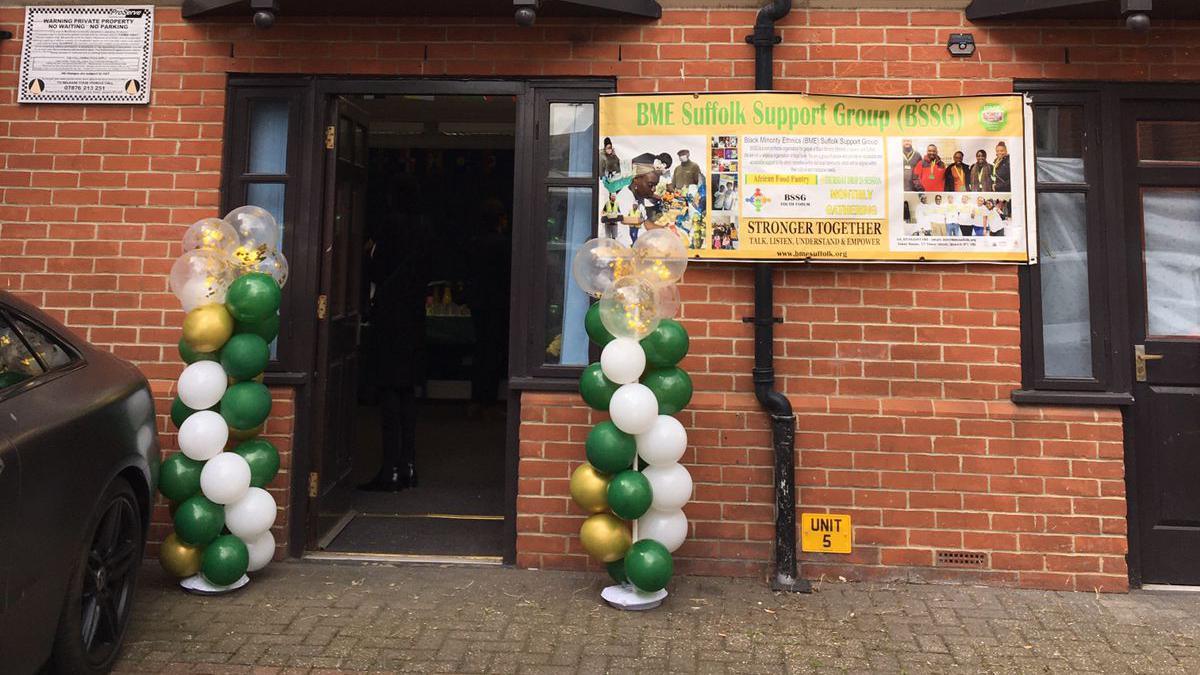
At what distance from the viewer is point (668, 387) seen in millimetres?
3873

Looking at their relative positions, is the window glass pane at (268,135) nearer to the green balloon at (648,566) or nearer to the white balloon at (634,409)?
the white balloon at (634,409)

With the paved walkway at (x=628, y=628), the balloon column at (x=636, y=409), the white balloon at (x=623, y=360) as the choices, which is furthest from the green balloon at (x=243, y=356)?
the white balloon at (x=623, y=360)

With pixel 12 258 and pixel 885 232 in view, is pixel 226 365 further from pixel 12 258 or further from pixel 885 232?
pixel 885 232

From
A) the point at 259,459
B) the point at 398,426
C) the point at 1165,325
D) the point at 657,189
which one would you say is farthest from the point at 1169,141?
the point at 398,426

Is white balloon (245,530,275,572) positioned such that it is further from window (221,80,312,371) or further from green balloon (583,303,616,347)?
green balloon (583,303,616,347)

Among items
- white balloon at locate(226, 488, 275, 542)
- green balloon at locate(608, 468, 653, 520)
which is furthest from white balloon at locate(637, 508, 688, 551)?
white balloon at locate(226, 488, 275, 542)

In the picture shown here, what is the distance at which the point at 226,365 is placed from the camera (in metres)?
3.96

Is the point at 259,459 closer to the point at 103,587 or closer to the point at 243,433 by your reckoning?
the point at 243,433

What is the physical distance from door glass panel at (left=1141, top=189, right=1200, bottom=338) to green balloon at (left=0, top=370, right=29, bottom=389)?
5.50 meters

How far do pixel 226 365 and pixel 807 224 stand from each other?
10.5ft

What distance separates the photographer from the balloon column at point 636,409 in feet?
12.3

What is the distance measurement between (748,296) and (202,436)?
2.96 metres

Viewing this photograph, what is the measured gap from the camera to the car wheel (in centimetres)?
289

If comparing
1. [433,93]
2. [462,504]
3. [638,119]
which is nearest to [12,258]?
[433,93]
